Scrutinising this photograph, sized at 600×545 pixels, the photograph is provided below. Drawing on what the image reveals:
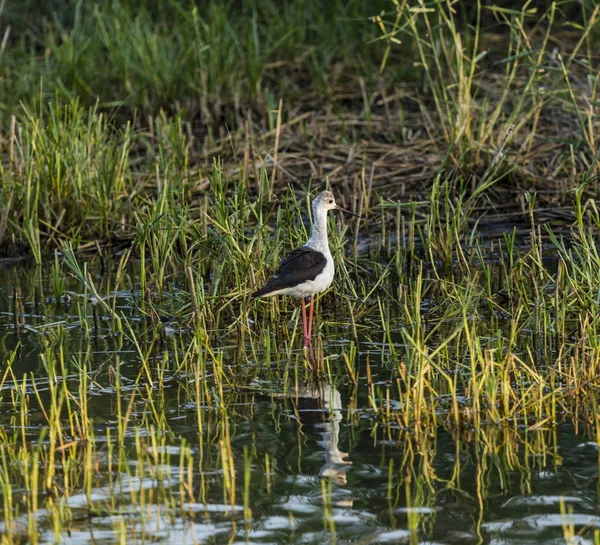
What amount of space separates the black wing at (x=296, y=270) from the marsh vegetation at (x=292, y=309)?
29 cm

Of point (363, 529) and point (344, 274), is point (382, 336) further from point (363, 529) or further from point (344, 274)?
point (363, 529)

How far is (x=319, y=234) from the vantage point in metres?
6.90

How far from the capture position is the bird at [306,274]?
254 inches

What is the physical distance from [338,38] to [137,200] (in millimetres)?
4258

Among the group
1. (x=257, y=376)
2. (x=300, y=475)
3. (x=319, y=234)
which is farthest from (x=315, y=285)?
(x=300, y=475)

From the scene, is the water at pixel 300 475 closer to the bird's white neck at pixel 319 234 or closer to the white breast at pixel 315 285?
the white breast at pixel 315 285

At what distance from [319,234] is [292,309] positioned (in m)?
0.73

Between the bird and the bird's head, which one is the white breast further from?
the bird's head

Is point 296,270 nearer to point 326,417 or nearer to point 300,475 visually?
point 326,417

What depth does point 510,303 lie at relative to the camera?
276 inches

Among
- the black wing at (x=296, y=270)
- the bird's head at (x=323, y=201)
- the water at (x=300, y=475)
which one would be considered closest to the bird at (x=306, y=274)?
the black wing at (x=296, y=270)

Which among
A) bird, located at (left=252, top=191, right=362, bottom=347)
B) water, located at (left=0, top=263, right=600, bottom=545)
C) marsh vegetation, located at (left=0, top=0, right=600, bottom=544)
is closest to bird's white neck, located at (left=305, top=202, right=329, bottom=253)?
bird, located at (left=252, top=191, right=362, bottom=347)

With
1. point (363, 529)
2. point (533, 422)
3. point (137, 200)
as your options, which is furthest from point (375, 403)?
point (137, 200)

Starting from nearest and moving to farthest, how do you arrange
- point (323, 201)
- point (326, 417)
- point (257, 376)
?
point (326, 417), point (257, 376), point (323, 201)
